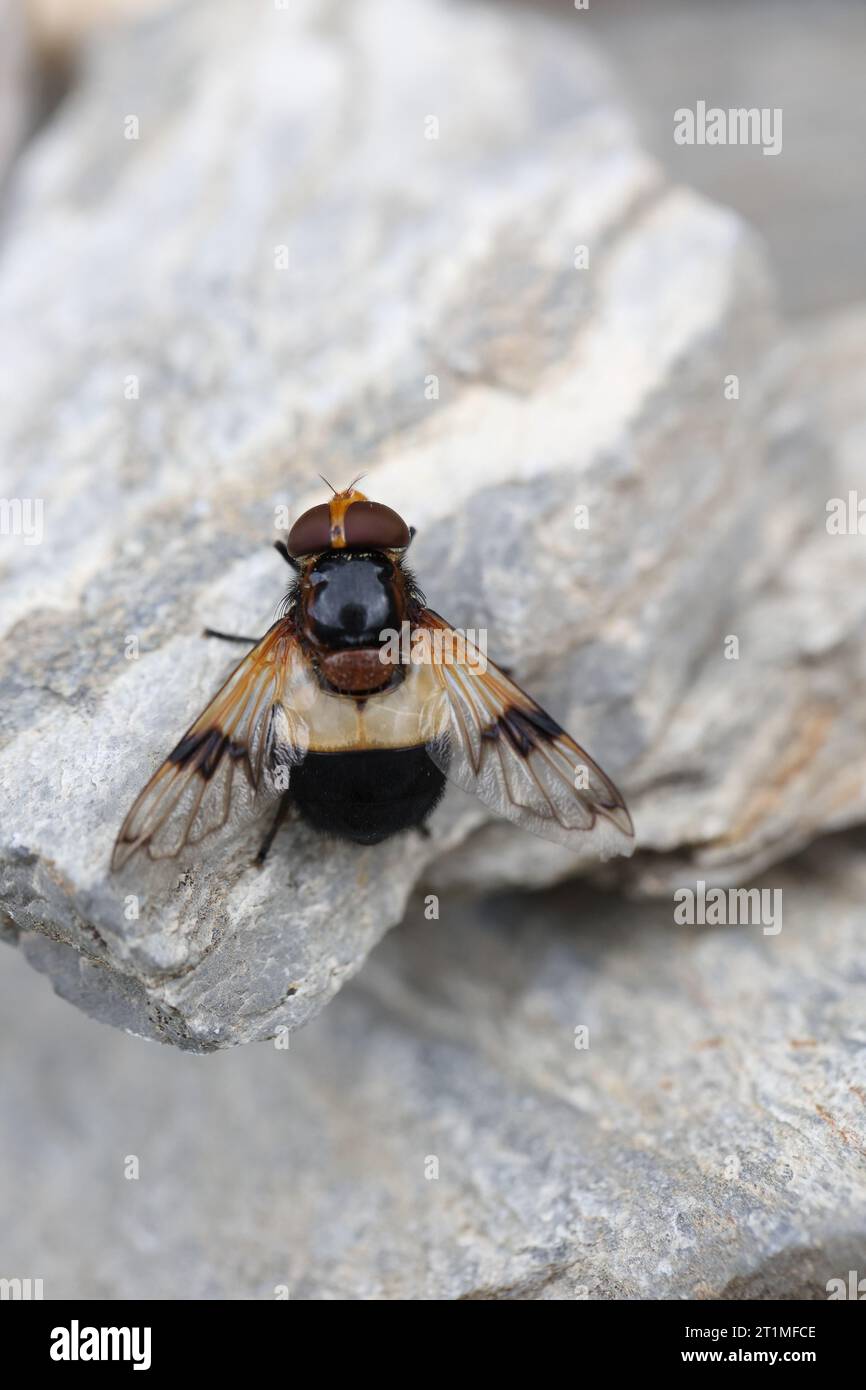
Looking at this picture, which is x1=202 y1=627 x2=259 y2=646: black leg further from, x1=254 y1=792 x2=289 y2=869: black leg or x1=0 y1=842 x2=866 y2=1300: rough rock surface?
x1=0 y1=842 x2=866 y2=1300: rough rock surface

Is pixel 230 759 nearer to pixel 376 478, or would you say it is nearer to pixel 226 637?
pixel 226 637

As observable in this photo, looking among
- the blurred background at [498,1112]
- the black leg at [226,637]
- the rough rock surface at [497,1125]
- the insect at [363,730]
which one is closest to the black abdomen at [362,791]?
the insect at [363,730]

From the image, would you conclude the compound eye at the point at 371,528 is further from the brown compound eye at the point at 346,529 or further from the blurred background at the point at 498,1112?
the blurred background at the point at 498,1112

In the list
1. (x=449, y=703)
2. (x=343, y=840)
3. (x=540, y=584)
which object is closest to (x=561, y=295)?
(x=540, y=584)

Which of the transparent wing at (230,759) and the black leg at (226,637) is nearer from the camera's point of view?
the transparent wing at (230,759)

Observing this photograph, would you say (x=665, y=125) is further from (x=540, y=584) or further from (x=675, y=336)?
(x=540, y=584)

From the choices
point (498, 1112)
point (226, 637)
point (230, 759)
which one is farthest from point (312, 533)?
point (498, 1112)
